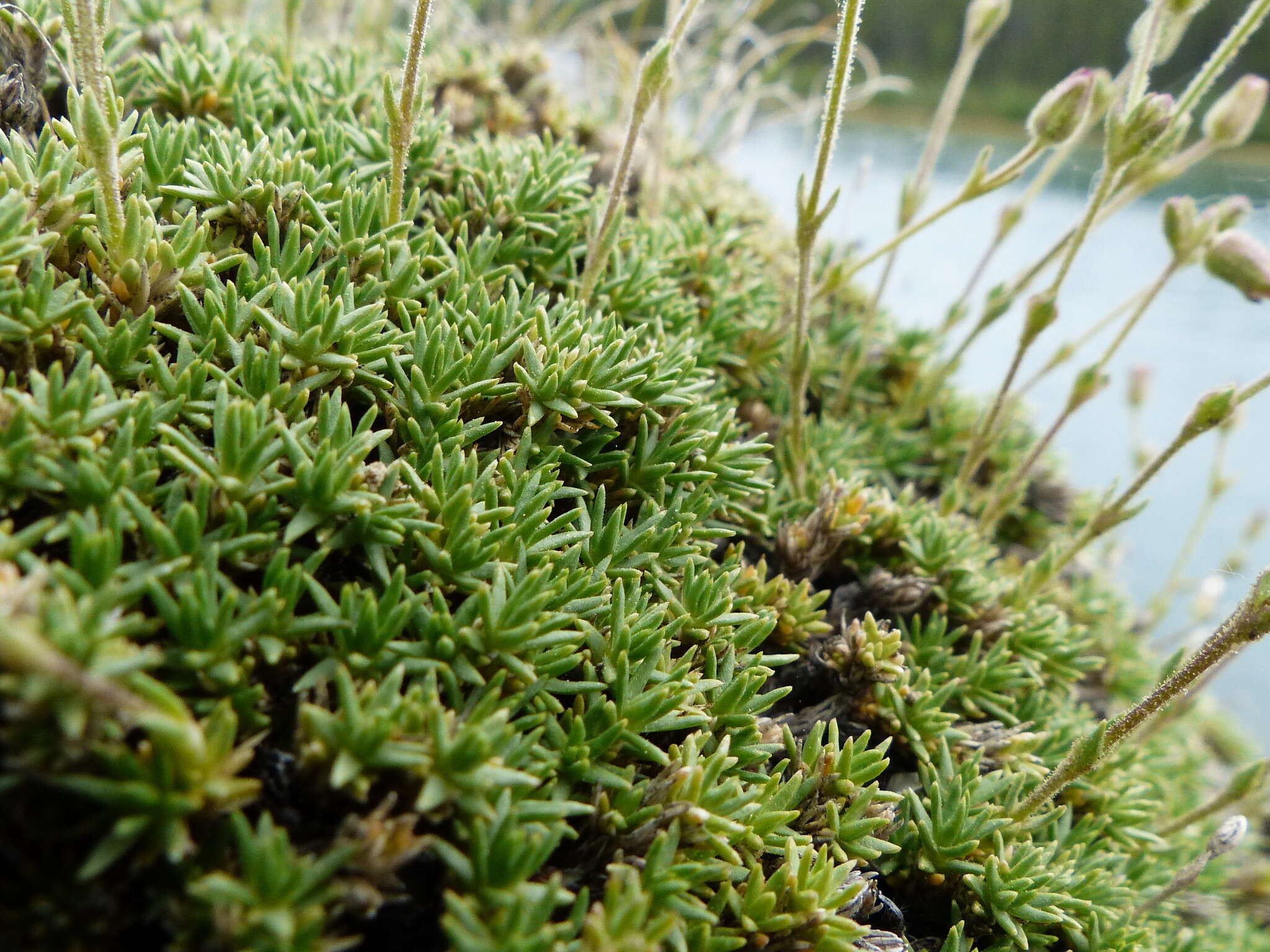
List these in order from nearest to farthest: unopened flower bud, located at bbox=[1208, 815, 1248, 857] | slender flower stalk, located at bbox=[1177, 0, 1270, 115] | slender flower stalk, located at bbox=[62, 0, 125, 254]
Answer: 1. slender flower stalk, located at bbox=[62, 0, 125, 254]
2. unopened flower bud, located at bbox=[1208, 815, 1248, 857]
3. slender flower stalk, located at bbox=[1177, 0, 1270, 115]

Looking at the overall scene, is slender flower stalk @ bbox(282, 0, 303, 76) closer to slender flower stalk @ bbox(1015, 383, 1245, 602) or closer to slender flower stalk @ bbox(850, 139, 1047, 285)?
slender flower stalk @ bbox(850, 139, 1047, 285)

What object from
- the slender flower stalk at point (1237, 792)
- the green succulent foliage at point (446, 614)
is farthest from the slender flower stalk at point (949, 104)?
the slender flower stalk at point (1237, 792)

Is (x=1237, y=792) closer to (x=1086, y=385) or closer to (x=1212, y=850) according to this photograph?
(x=1212, y=850)

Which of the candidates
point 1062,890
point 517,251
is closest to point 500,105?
point 517,251

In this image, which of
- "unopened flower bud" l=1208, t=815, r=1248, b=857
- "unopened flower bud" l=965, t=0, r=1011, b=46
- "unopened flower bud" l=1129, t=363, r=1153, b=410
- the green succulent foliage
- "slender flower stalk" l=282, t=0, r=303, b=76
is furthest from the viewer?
"unopened flower bud" l=1129, t=363, r=1153, b=410

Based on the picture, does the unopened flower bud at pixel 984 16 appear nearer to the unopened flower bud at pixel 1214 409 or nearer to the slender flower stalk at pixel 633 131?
the slender flower stalk at pixel 633 131

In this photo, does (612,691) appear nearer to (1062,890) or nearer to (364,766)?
(364,766)

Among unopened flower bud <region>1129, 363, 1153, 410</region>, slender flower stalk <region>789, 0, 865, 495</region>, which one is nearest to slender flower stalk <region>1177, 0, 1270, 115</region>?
slender flower stalk <region>789, 0, 865, 495</region>
